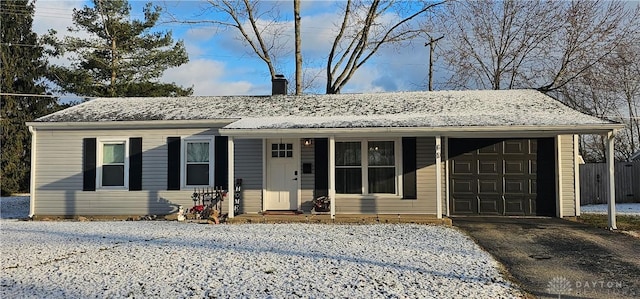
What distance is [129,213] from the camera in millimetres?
12312

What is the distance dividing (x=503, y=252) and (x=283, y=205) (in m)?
6.02

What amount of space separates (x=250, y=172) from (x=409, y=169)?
4000 millimetres

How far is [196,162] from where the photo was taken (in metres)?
12.2

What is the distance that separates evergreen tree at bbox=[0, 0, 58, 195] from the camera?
24.0 meters

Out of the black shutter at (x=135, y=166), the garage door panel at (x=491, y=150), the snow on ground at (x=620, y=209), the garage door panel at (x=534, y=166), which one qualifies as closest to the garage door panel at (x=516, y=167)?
the garage door panel at (x=534, y=166)

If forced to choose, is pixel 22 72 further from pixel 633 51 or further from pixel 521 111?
Result: pixel 633 51

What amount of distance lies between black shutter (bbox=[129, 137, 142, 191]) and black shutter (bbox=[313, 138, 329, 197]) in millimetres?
4539

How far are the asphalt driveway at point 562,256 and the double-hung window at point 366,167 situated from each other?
196cm

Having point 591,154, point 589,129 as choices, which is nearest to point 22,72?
point 589,129

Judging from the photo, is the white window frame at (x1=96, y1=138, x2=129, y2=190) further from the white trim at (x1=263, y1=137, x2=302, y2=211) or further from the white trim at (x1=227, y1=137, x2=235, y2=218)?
the white trim at (x1=263, y1=137, x2=302, y2=211)

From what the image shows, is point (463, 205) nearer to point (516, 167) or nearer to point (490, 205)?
point (490, 205)

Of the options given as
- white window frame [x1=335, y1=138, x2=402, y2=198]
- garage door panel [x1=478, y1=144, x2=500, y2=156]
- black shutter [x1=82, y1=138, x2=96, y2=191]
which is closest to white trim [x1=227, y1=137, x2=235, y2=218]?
white window frame [x1=335, y1=138, x2=402, y2=198]

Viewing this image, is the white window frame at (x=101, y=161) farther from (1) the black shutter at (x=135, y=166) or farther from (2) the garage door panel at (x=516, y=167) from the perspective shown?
(2) the garage door panel at (x=516, y=167)

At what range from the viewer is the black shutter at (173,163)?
→ 39.8 ft
